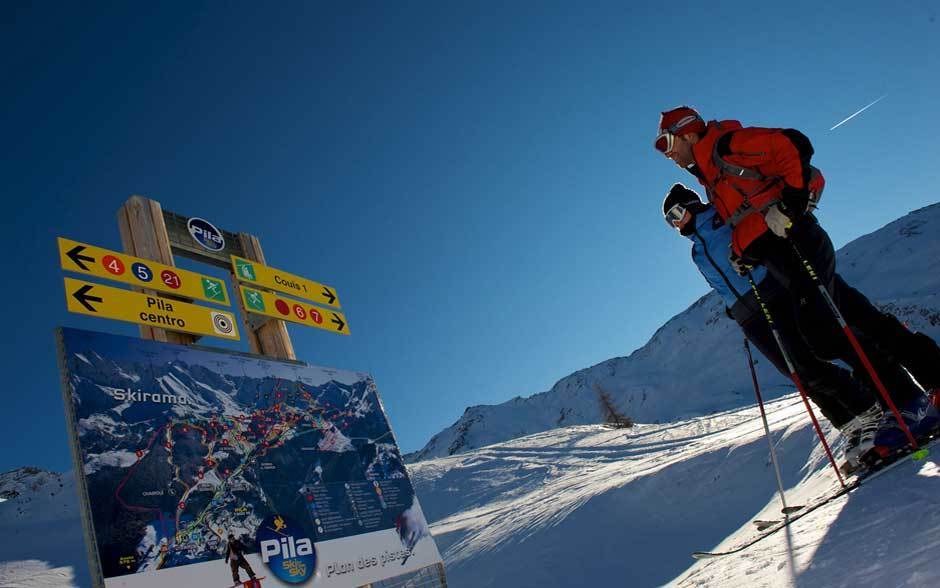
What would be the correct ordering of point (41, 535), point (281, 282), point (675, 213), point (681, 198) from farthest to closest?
point (41, 535), point (281, 282), point (681, 198), point (675, 213)

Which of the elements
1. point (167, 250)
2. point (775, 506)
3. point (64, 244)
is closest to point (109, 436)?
point (64, 244)

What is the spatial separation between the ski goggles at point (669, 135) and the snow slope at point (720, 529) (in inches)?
98.1

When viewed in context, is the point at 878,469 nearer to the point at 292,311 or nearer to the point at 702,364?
the point at 292,311

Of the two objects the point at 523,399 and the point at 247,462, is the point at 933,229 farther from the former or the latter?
the point at 523,399

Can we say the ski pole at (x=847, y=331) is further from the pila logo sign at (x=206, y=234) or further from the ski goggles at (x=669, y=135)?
the pila logo sign at (x=206, y=234)

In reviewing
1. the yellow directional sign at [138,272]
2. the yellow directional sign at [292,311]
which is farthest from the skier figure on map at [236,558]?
the yellow directional sign at [292,311]

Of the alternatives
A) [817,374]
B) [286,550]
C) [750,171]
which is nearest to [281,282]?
[286,550]

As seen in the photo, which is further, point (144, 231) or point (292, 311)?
point (292, 311)

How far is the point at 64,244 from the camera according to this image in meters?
4.45

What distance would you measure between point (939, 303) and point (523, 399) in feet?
419

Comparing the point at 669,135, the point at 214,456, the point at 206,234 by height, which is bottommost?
the point at 214,456

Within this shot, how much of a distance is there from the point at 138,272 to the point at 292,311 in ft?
6.01

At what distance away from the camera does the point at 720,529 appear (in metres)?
6.09

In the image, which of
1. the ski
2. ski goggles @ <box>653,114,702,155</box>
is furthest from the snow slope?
ski goggles @ <box>653,114,702,155</box>
